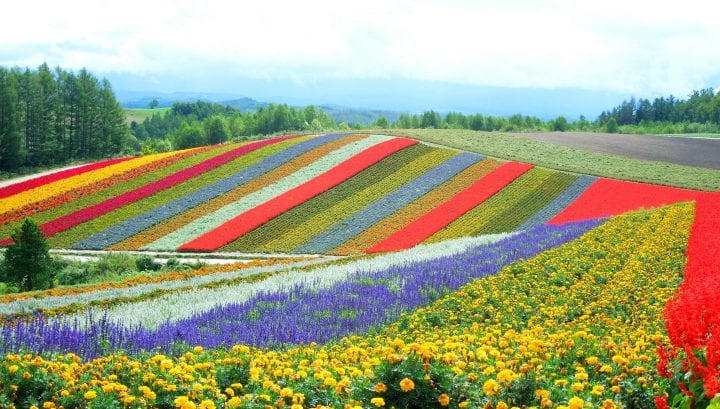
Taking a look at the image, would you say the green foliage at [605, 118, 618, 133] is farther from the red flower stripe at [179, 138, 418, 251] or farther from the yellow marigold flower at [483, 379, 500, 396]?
the yellow marigold flower at [483, 379, 500, 396]

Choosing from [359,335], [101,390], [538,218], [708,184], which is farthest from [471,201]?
[101,390]

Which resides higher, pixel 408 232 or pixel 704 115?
pixel 704 115

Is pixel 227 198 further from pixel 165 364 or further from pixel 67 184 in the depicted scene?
pixel 165 364

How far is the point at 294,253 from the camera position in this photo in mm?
31141

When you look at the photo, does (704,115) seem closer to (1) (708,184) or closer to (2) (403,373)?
(1) (708,184)

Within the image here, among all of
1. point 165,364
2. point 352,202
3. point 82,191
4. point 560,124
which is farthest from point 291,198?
point 560,124

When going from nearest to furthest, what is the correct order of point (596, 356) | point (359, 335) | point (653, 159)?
point (596, 356)
point (359, 335)
point (653, 159)

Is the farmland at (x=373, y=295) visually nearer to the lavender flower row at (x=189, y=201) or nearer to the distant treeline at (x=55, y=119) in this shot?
the lavender flower row at (x=189, y=201)

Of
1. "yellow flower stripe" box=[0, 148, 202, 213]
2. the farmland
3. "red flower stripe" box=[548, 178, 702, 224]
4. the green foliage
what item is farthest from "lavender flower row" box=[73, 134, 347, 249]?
the green foliage

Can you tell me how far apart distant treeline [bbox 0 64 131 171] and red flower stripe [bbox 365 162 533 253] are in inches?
1653

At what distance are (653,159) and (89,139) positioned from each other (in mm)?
55794

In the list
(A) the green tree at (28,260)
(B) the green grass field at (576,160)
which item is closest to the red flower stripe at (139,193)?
(A) the green tree at (28,260)

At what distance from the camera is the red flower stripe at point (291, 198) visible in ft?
107

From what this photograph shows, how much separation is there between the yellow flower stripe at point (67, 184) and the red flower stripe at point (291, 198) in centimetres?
1442
